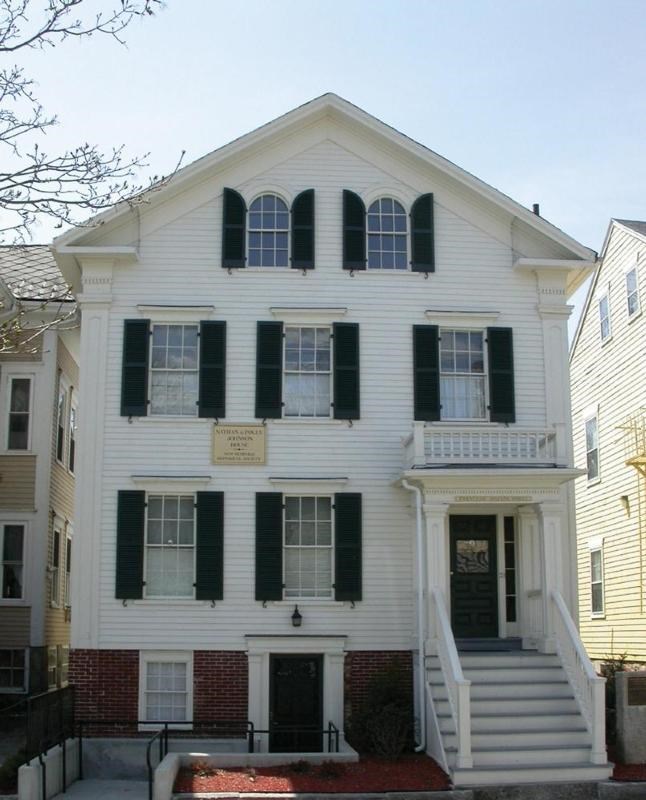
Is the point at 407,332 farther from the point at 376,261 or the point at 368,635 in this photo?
the point at 368,635

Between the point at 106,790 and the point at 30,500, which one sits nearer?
the point at 106,790

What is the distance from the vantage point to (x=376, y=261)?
2058 cm

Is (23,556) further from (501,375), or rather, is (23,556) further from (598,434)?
(598,434)

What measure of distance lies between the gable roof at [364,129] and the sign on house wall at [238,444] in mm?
4294

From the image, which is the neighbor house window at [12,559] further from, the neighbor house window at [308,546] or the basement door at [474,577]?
the basement door at [474,577]

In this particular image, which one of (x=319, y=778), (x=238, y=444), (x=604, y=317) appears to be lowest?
(x=319, y=778)

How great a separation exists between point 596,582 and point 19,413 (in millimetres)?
14674

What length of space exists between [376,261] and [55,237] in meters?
5.80

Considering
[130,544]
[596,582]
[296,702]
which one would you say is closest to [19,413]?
[130,544]

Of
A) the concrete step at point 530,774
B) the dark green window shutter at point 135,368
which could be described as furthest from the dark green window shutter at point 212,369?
the concrete step at point 530,774

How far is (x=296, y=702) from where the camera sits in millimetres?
19031

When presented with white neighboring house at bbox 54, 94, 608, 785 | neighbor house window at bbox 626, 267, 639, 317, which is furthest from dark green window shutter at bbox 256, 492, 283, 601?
neighbor house window at bbox 626, 267, 639, 317

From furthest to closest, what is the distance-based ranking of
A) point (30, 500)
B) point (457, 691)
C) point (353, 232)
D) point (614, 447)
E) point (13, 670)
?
point (614, 447) → point (30, 500) → point (13, 670) → point (353, 232) → point (457, 691)

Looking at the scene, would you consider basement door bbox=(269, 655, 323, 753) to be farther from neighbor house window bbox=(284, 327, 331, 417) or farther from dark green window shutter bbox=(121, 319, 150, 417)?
dark green window shutter bbox=(121, 319, 150, 417)
